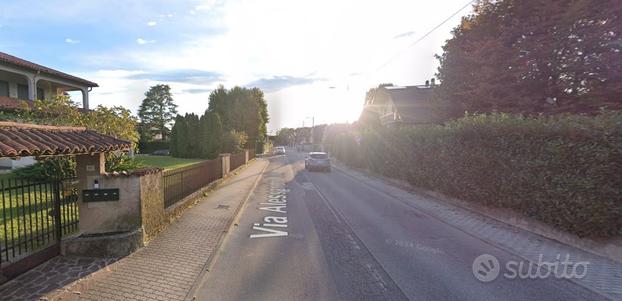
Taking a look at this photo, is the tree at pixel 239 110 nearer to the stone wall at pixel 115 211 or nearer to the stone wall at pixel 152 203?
the stone wall at pixel 152 203

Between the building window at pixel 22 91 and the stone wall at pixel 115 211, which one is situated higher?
the building window at pixel 22 91

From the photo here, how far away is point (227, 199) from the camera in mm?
11508

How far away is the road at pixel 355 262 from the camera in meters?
4.38

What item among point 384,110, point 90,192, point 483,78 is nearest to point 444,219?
point 90,192

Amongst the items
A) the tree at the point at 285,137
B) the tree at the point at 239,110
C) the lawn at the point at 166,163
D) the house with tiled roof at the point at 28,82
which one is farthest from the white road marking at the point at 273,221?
the tree at the point at 285,137

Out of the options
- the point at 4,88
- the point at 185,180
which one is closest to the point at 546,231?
the point at 185,180

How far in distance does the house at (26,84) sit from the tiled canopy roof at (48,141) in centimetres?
1608

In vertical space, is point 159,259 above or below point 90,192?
below

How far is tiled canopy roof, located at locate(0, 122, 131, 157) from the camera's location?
402cm

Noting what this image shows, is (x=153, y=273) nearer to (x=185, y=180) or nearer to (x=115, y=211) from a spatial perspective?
(x=115, y=211)

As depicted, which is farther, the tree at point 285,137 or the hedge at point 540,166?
the tree at point 285,137

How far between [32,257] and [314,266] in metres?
4.09

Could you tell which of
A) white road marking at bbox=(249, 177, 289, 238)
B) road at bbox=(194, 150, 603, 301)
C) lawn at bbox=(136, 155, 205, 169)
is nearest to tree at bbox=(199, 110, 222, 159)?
lawn at bbox=(136, 155, 205, 169)

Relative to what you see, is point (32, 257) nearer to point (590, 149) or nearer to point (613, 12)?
point (590, 149)
